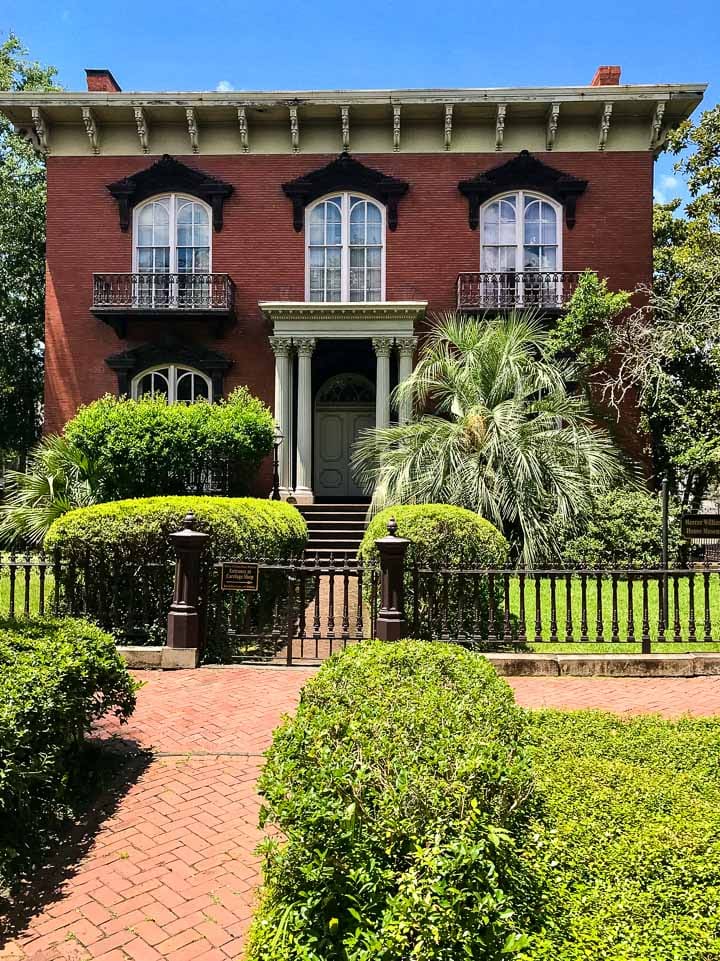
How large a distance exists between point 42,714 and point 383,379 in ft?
43.9

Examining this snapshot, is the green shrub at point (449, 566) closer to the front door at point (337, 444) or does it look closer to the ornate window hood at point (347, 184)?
the front door at point (337, 444)

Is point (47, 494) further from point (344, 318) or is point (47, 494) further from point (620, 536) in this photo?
point (620, 536)

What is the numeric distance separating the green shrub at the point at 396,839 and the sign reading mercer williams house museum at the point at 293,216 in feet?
47.0

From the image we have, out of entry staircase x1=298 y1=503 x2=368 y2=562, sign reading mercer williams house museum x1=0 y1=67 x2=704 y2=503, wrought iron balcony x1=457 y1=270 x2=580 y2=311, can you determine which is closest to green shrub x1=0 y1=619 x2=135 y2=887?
entry staircase x1=298 y1=503 x2=368 y2=562

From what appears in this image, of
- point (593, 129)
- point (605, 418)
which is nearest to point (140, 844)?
point (605, 418)

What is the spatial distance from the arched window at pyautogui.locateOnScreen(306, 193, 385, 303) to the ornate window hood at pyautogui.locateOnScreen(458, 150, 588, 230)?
236 centimetres

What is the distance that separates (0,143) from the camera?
23062mm

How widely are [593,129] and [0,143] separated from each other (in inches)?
750

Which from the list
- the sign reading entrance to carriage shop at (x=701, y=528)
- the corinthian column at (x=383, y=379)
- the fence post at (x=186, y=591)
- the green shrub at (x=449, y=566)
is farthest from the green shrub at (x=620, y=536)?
the fence post at (x=186, y=591)

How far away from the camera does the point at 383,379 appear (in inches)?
646

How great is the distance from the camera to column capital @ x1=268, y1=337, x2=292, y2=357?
16719 millimetres

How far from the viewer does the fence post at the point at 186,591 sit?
297 inches

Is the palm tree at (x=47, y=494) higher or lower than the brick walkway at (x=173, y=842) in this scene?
higher

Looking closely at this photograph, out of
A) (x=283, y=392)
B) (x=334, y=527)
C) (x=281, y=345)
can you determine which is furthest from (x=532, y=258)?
(x=334, y=527)
